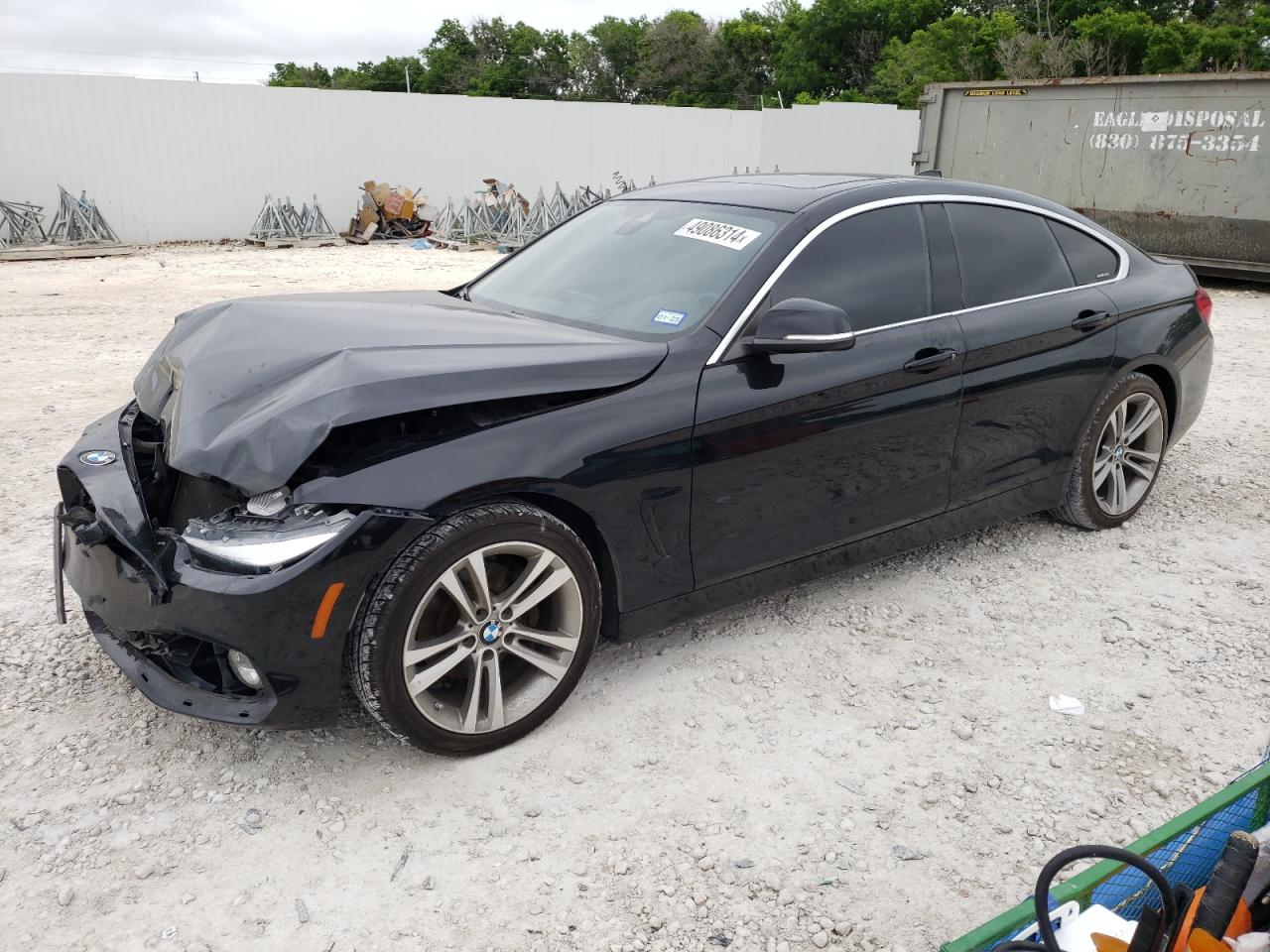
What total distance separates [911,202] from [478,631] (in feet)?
7.45

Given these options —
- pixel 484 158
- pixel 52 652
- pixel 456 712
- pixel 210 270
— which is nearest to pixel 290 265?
pixel 210 270

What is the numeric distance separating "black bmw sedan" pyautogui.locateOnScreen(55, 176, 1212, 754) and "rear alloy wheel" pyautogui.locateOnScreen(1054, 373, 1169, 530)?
7 cm

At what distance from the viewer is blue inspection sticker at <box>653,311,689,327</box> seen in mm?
3238

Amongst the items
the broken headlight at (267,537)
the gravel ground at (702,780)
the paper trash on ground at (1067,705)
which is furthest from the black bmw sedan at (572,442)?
the paper trash on ground at (1067,705)

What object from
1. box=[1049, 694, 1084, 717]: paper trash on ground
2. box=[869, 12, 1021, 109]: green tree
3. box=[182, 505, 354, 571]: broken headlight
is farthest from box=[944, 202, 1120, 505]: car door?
box=[869, 12, 1021, 109]: green tree

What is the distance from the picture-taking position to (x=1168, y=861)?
6.30 feet

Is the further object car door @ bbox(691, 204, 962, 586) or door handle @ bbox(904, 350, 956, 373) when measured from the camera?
door handle @ bbox(904, 350, 956, 373)

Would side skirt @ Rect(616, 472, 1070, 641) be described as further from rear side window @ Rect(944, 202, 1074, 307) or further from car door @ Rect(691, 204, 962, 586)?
rear side window @ Rect(944, 202, 1074, 307)

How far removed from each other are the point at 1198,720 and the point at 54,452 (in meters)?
5.51

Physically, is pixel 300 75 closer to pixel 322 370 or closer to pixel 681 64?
pixel 681 64

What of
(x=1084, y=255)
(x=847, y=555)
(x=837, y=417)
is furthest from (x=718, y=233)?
(x=1084, y=255)

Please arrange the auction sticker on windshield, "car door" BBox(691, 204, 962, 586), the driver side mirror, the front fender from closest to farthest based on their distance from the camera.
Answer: the front fender, the driver side mirror, "car door" BBox(691, 204, 962, 586), the auction sticker on windshield

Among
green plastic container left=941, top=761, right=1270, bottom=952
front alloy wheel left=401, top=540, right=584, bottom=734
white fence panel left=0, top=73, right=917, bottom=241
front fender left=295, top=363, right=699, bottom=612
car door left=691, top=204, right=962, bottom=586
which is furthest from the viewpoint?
white fence panel left=0, top=73, right=917, bottom=241

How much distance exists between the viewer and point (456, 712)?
2.84m
